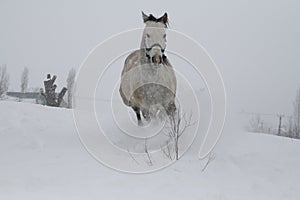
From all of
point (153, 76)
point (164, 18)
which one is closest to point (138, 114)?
point (153, 76)

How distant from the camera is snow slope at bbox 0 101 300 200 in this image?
201 inches

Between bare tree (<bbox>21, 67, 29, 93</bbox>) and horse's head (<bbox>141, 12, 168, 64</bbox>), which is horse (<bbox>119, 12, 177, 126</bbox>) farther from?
bare tree (<bbox>21, 67, 29, 93</bbox>)

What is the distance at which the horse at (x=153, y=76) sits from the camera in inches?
303

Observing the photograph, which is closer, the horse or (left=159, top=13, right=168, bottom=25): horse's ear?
the horse

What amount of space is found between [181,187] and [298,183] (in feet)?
7.31

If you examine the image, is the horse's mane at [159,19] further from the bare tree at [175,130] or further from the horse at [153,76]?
the bare tree at [175,130]

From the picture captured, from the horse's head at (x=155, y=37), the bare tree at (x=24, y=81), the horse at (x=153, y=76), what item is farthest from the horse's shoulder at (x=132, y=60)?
the bare tree at (x=24, y=81)

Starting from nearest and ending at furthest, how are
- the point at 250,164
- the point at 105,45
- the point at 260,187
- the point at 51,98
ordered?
the point at 260,187, the point at 250,164, the point at 105,45, the point at 51,98

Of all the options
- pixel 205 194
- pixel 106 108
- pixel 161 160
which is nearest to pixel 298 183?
pixel 205 194

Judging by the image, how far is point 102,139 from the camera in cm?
805

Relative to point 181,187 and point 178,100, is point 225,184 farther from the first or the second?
point 178,100

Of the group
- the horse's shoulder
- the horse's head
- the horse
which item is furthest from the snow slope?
the horse's shoulder

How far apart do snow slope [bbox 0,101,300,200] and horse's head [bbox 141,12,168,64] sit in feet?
7.65

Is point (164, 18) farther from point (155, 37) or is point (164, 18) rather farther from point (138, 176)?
point (138, 176)
